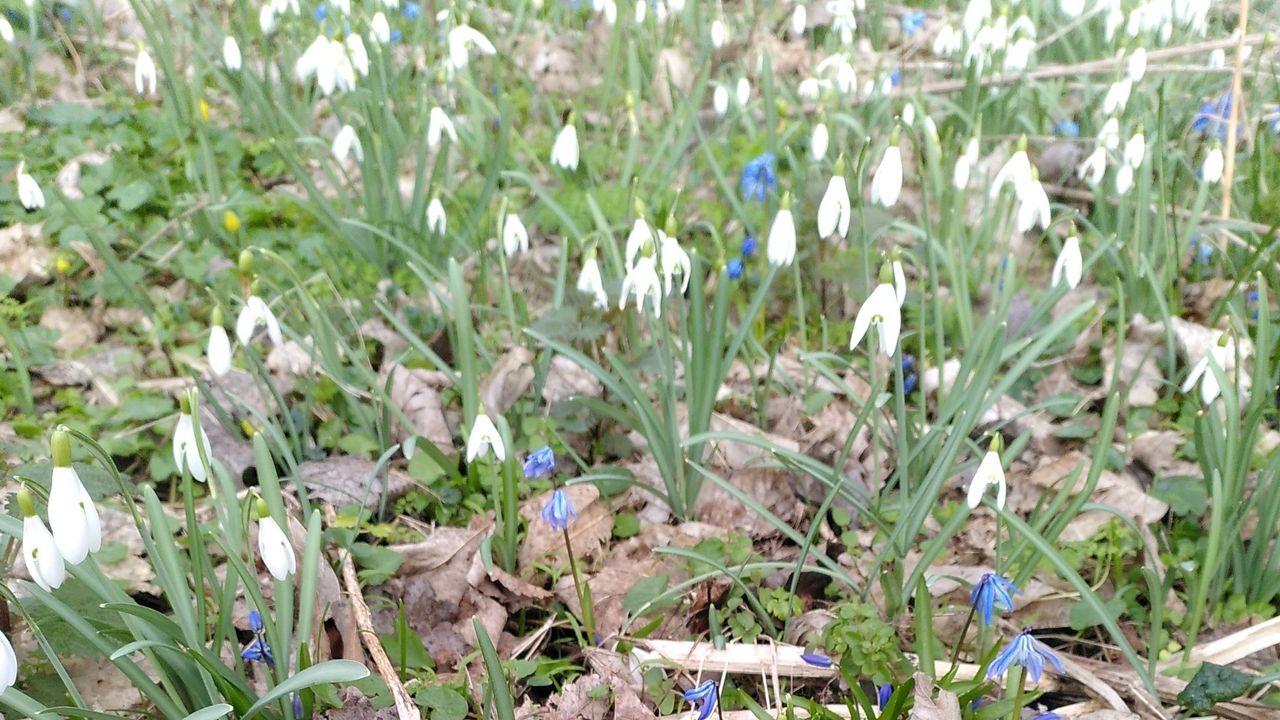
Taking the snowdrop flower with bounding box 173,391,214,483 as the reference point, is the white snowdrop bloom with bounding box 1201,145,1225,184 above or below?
above

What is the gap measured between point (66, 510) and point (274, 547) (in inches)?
12.1

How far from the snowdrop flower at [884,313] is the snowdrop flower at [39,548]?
1359 millimetres

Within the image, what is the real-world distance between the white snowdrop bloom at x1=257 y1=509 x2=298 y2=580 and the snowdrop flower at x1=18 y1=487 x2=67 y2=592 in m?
0.28

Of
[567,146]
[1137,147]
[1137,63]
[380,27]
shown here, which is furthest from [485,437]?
[1137,63]

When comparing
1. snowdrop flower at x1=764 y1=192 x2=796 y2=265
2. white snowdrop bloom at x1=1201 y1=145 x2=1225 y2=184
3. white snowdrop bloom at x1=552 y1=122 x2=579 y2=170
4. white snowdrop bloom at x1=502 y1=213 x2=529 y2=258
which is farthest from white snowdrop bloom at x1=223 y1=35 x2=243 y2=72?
white snowdrop bloom at x1=1201 y1=145 x2=1225 y2=184

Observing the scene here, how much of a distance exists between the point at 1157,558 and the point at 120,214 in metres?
3.54

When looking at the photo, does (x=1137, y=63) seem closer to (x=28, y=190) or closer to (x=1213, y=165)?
(x=1213, y=165)

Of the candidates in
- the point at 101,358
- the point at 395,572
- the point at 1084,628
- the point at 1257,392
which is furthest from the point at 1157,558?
the point at 101,358

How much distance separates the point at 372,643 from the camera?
1.96m

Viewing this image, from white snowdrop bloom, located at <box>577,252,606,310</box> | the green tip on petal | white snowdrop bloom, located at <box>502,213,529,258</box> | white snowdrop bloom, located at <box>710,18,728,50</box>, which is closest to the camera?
the green tip on petal

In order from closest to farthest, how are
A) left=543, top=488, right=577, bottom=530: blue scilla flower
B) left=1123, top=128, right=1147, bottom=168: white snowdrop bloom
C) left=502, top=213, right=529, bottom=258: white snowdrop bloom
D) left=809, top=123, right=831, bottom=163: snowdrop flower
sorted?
left=543, top=488, right=577, bottom=530: blue scilla flower, left=1123, top=128, right=1147, bottom=168: white snowdrop bloom, left=502, top=213, right=529, bottom=258: white snowdrop bloom, left=809, top=123, right=831, bottom=163: snowdrop flower

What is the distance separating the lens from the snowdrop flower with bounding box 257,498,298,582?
1.51 meters

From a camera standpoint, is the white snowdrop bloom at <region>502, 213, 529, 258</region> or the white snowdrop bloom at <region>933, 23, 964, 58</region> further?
the white snowdrop bloom at <region>933, 23, 964, 58</region>

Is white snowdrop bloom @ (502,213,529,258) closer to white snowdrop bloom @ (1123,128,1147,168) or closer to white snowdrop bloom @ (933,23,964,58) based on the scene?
white snowdrop bloom @ (1123,128,1147,168)
